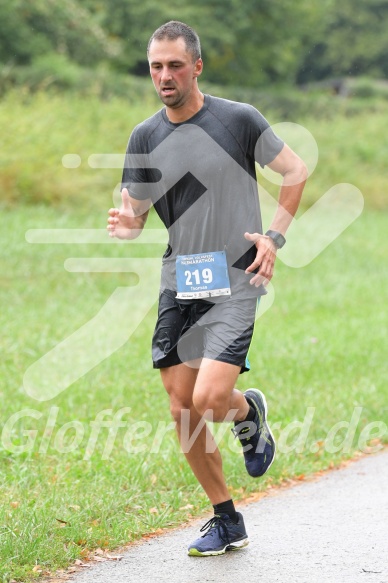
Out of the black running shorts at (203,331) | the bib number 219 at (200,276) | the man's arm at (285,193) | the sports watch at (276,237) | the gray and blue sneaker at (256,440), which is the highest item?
the man's arm at (285,193)

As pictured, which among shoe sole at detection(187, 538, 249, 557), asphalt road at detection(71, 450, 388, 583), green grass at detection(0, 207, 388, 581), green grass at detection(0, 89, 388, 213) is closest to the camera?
asphalt road at detection(71, 450, 388, 583)

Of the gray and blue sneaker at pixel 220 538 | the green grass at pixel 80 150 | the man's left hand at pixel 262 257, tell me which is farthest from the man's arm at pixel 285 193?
the green grass at pixel 80 150

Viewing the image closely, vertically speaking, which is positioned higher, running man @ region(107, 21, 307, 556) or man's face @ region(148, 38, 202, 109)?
man's face @ region(148, 38, 202, 109)

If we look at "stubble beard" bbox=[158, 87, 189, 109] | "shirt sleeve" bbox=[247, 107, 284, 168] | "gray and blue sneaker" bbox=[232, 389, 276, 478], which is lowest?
"gray and blue sneaker" bbox=[232, 389, 276, 478]

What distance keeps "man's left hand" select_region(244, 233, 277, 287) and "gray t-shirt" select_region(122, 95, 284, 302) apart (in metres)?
0.08

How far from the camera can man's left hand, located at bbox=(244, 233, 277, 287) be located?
16.7 feet

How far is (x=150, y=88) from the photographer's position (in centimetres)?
3372

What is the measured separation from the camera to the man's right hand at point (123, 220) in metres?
5.31

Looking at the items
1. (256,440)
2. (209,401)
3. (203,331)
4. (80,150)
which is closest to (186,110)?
(203,331)

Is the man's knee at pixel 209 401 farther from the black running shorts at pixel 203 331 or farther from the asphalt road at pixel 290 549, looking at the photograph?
the asphalt road at pixel 290 549

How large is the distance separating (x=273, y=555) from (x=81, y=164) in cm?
1672

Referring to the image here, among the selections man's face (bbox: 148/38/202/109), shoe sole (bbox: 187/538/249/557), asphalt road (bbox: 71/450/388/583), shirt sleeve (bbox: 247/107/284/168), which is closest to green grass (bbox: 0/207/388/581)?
asphalt road (bbox: 71/450/388/583)

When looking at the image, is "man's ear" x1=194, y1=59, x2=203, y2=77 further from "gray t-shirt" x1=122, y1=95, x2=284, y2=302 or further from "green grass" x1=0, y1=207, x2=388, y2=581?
"green grass" x1=0, y1=207, x2=388, y2=581

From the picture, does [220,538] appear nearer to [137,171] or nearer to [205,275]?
[205,275]
